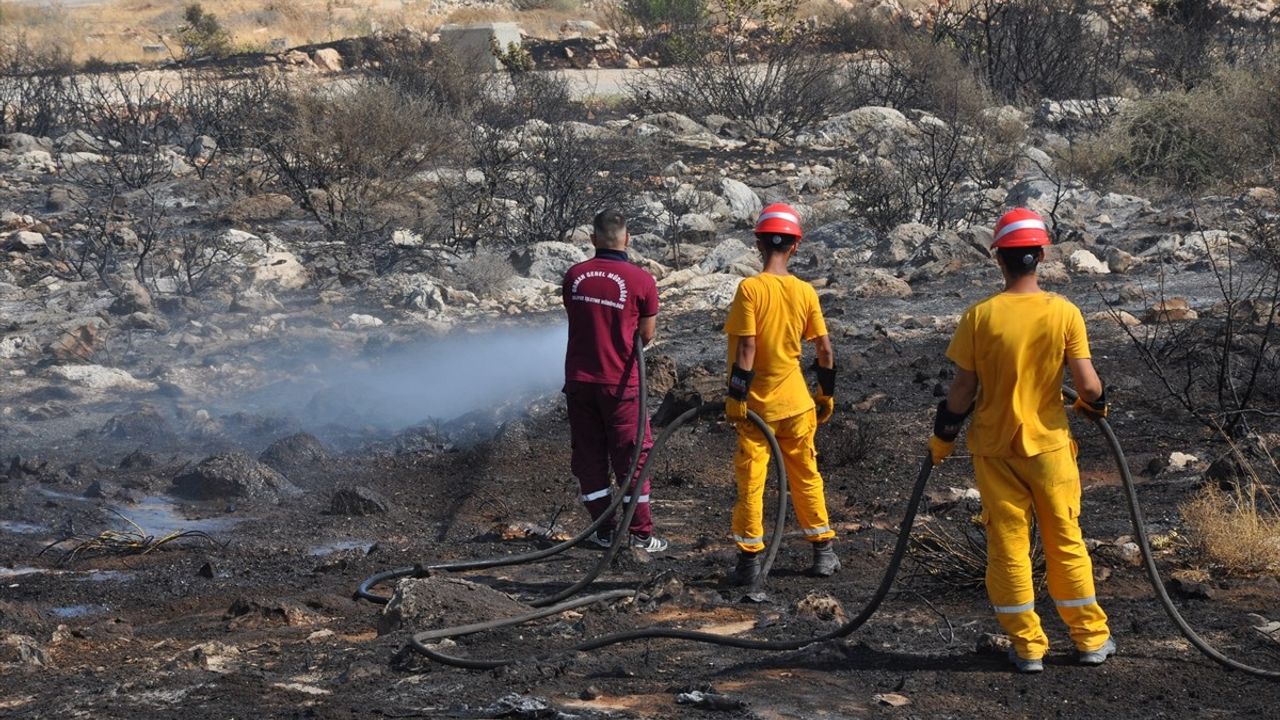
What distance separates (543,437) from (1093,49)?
64.0ft

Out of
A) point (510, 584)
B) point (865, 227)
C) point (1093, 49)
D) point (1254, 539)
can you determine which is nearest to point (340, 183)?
point (865, 227)

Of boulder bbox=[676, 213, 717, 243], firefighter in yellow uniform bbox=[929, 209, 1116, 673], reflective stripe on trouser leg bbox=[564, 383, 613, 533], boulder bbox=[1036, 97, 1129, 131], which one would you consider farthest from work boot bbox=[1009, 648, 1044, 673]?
boulder bbox=[1036, 97, 1129, 131]

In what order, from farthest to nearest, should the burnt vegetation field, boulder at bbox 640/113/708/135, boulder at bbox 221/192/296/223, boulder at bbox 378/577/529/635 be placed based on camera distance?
boulder at bbox 640/113/708/135
boulder at bbox 221/192/296/223
boulder at bbox 378/577/529/635
the burnt vegetation field

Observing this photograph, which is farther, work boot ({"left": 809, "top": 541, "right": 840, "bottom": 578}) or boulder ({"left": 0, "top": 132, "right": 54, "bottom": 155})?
boulder ({"left": 0, "top": 132, "right": 54, "bottom": 155})

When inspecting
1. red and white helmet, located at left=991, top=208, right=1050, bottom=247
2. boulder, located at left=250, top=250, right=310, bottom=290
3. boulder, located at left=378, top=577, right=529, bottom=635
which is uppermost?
red and white helmet, located at left=991, top=208, right=1050, bottom=247

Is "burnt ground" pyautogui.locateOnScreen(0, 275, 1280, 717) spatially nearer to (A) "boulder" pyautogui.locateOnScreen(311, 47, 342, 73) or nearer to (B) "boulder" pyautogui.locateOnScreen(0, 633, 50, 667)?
(B) "boulder" pyautogui.locateOnScreen(0, 633, 50, 667)

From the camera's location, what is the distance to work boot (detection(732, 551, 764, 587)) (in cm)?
613

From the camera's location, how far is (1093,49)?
1017 inches

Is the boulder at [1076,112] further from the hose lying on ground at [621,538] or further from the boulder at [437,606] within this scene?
the boulder at [437,606]

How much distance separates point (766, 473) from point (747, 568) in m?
0.44

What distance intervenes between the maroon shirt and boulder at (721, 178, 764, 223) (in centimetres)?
1070

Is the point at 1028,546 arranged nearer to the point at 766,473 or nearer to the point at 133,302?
the point at 766,473

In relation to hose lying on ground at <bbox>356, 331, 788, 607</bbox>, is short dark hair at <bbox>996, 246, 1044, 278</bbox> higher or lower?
higher

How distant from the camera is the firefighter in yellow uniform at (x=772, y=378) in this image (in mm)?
5926
